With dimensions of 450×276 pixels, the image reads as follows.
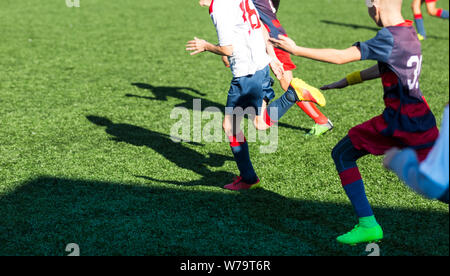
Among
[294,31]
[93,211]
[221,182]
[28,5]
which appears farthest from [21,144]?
[28,5]

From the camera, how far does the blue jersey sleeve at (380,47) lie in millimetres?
3219

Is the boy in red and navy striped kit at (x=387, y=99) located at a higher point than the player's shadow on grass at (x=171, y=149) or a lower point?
higher

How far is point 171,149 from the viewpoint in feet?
18.6

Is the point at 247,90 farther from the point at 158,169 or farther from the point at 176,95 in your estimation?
the point at 176,95

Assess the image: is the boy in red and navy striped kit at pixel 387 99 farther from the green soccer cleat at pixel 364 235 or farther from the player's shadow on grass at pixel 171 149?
the player's shadow on grass at pixel 171 149

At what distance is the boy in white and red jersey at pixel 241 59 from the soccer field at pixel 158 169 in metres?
0.38

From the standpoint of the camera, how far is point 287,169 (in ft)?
17.1

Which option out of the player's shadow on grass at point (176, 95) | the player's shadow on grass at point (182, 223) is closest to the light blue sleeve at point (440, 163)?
the player's shadow on grass at point (182, 223)

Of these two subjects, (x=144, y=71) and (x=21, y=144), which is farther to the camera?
(x=144, y=71)
